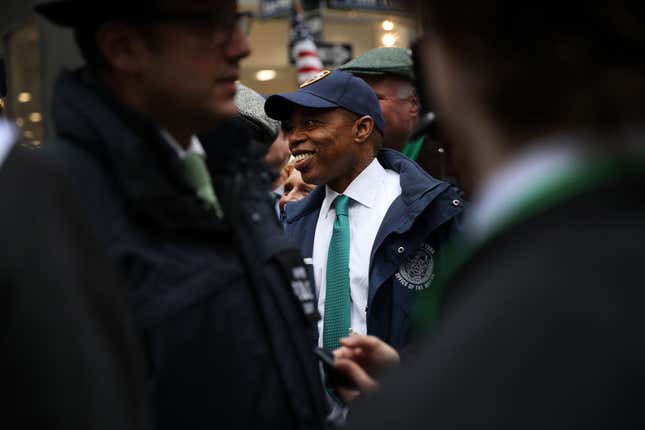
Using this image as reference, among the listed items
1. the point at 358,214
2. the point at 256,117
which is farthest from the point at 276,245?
the point at 256,117

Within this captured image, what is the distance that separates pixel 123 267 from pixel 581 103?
111 centimetres

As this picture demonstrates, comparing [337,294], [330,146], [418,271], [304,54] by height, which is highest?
[330,146]

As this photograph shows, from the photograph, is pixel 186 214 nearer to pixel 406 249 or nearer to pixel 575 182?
pixel 575 182

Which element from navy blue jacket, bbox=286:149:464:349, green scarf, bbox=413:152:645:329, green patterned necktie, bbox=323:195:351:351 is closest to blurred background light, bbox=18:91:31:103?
navy blue jacket, bbox=286:149:464:349

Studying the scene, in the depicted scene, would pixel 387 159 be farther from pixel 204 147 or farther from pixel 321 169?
pixel 204 147

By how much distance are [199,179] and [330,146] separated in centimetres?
231

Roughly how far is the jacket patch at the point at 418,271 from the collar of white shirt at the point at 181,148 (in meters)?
1.72

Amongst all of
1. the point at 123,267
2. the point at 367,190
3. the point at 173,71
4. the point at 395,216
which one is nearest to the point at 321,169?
the point at 367,190

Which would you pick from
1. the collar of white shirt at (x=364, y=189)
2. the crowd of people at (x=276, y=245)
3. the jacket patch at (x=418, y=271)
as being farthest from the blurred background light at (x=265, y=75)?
the crowd of people at (x=276, y=245)

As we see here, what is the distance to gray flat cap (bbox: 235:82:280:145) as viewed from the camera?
17.1 ft

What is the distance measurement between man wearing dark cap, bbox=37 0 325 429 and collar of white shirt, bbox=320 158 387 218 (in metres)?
1.96

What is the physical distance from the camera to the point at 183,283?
1.95 m

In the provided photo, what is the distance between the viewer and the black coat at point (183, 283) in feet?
6.23

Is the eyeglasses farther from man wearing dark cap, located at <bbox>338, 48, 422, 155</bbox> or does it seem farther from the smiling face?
man wearing dark cap, located at <bbox>338, 48, 422, 155</bbox>
